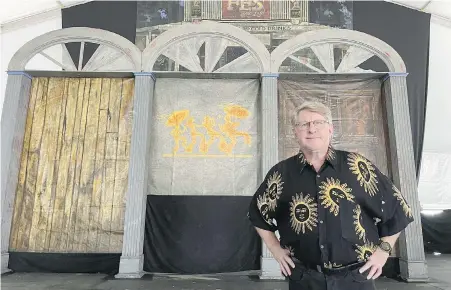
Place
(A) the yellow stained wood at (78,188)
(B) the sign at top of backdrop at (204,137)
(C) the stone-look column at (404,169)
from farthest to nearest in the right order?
(B) the sign at top of backdrop at (204,137) < (A) the yellow stained wood at (78,188) < (C) the stone-look column at (404,169)

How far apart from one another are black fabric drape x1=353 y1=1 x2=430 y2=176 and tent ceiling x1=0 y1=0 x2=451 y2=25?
0.12 metres

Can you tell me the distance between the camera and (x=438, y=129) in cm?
621

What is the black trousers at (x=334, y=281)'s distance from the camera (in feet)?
4.37

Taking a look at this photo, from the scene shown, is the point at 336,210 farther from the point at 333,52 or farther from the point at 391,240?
the point at 333,52

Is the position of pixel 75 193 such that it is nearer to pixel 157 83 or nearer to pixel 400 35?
pixel 157 83

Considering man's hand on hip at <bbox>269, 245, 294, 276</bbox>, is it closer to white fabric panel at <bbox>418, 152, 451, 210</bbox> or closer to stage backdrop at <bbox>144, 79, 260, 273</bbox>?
stage backdrop at <bbox>144, 79, 260, 273</bbox>

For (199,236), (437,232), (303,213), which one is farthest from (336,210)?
(437,232)

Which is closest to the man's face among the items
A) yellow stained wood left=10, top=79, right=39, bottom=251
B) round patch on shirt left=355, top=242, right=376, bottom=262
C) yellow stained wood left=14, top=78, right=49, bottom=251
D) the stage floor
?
round patch on shirt left=355, top=242, right=376, bottom=262

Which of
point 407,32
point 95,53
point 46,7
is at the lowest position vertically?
point 95,53

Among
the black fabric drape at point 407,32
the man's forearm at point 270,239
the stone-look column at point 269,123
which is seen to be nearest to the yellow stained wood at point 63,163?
the stone-look column at point 269,123

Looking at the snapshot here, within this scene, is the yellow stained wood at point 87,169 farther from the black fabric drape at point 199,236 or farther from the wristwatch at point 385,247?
the wristwatch at point 385,247

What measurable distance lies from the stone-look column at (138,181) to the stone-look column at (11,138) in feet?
5.54

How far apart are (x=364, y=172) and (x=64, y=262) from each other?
4.51 m

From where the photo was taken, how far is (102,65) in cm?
502
